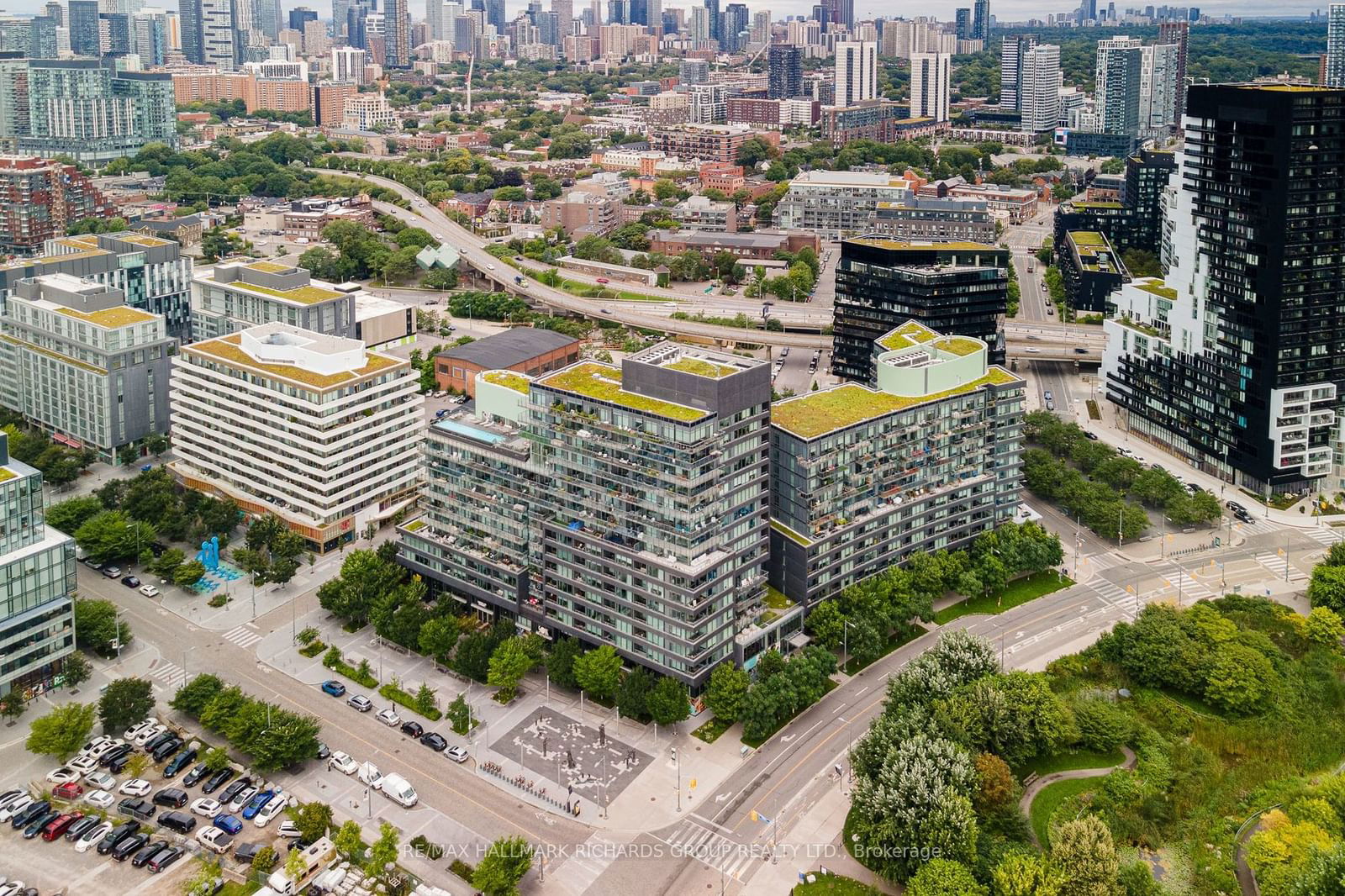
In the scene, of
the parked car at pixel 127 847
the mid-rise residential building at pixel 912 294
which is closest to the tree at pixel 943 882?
the parked car at pixel 127 847

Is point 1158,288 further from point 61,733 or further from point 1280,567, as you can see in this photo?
point 61,733

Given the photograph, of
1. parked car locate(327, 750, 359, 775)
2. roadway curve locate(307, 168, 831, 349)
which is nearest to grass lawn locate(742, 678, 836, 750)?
parked car locate(327, 750, 359, 775)

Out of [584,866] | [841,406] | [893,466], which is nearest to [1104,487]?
[893,466]

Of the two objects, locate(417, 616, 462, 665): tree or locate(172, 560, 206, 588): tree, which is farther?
locate(172, 560, 206, 588): tree

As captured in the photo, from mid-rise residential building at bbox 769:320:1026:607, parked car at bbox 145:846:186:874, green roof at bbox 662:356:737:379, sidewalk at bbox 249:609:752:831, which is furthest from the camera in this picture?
mid-rise residential building at bbox 769:320:1026:607

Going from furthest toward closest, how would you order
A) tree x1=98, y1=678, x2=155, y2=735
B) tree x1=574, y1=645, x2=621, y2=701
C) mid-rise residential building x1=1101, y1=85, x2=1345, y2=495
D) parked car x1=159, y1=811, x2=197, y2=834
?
1. mid-rise residential building x1=1101, y1=85, x2=1345, y2=495
2. tree x1=574, y1=645, x2=621, y2=701
3. tree x1=98, y1=678, x2=155, y2=735
4. parked car x1=159, y1=811, x2=197, y2=834

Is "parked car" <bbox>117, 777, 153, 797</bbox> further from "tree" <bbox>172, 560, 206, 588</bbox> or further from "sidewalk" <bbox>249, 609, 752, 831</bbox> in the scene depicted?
"tree" <bbox>172, 560, 206, 588</bbox>
